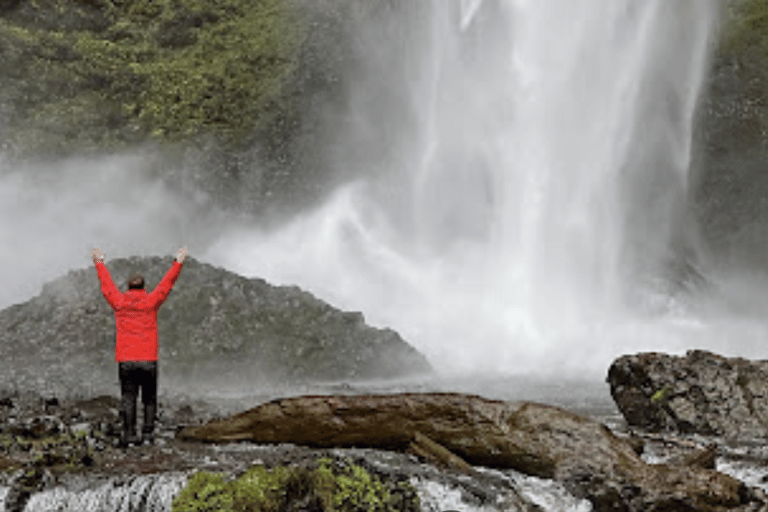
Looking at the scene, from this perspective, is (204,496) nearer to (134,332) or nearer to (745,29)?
(134,332)

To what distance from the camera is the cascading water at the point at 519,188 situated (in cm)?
3606

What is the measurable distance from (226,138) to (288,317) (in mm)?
20276

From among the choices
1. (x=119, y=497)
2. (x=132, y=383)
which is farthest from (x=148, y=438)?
(x=119, y=497)

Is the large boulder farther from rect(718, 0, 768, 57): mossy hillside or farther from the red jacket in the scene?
rect(718, 0, 768, 57): mossy hillside

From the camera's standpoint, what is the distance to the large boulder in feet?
48.6

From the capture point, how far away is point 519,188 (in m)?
40.8

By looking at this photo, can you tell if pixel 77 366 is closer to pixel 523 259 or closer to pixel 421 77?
pixel 523 259

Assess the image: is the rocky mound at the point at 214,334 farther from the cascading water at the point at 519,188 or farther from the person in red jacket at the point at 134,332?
the person in red jacket at the point at 134,332

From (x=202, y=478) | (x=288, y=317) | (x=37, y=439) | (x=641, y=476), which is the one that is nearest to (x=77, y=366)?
(x=288, y=317)

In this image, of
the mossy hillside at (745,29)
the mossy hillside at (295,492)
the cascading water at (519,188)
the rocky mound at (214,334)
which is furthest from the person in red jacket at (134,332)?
the mossy hillside at (745,29)

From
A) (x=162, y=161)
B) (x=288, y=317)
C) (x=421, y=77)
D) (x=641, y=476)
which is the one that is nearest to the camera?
(x=641, y=476)

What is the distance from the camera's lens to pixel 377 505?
8.59m

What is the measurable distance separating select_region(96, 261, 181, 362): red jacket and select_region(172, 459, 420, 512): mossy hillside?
8.16ft

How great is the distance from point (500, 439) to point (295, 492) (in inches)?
111
